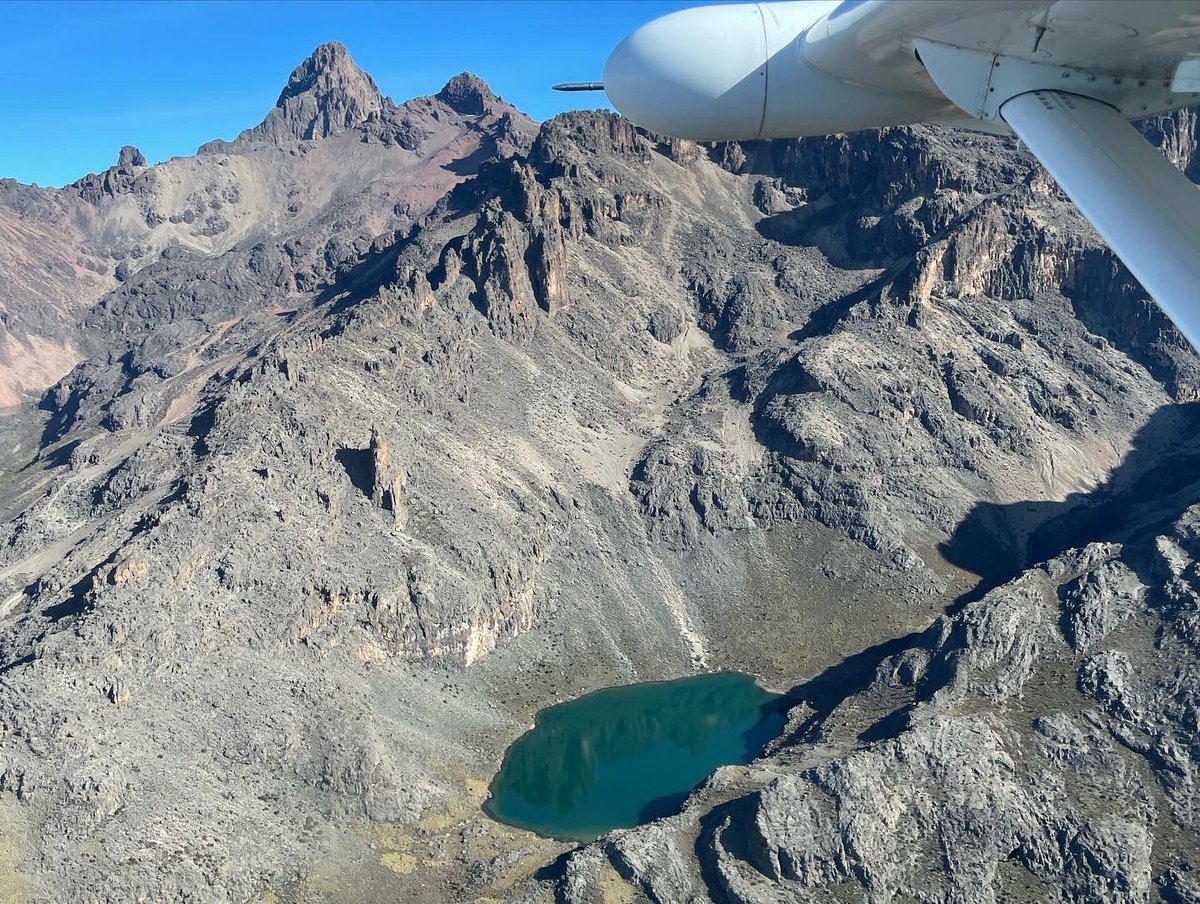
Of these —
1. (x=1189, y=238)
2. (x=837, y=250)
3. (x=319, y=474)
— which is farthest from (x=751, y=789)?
(x=837, y=250)

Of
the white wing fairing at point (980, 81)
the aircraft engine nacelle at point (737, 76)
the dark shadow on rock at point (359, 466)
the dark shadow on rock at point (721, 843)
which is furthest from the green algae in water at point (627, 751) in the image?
the white wing fairing at point (980, 81)

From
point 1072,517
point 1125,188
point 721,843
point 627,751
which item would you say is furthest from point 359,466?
point 1125,188

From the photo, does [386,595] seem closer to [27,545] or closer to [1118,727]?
[27,545]

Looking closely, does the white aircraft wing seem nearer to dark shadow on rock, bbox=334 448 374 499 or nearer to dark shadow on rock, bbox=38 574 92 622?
dark shadow on rock, bbox=38 574 92 622

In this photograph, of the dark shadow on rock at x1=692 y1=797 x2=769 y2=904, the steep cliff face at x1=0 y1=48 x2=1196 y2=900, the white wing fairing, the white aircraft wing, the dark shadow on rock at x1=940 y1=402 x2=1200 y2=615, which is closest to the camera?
the white aircraft wing

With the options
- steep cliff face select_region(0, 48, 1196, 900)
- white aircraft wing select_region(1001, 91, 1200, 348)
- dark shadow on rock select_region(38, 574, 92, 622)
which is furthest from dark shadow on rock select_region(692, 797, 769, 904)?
white aircraft wing select_region(1001, 91, 1200, 348)

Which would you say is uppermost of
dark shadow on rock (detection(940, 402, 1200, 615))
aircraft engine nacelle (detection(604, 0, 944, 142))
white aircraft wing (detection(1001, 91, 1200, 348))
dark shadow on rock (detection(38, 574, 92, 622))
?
dark shadow on rock (detection(38, 574, 92, 622))
